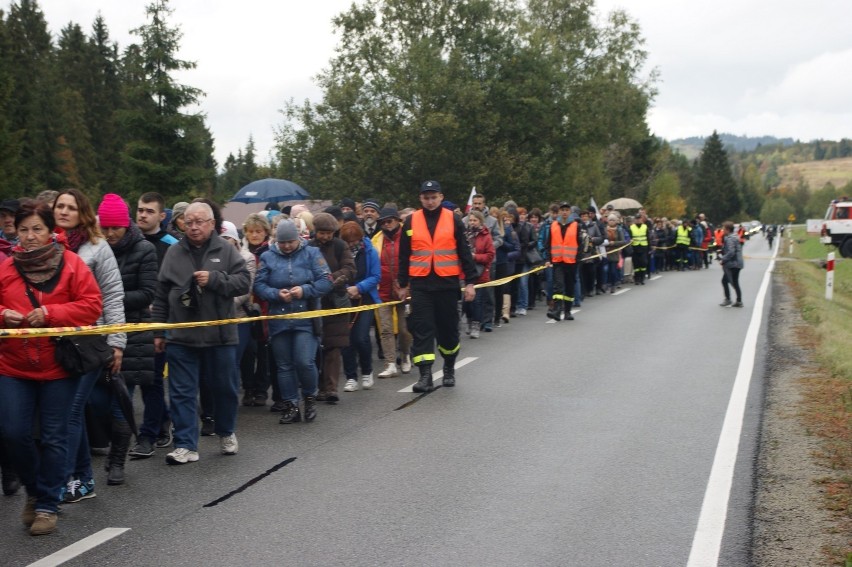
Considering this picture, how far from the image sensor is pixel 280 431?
28.5ft

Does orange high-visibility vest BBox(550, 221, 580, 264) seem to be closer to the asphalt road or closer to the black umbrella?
the asphalt road

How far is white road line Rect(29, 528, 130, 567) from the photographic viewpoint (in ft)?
17.1

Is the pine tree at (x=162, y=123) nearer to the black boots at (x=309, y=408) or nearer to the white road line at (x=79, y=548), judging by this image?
the black boots at (x=309, y=408)

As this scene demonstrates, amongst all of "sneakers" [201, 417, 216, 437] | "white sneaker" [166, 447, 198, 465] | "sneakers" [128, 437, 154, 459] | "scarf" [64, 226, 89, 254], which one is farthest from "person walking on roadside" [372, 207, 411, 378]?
"scarf" [64, 226, 89, 254]

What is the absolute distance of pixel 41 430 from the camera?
5.84 metres

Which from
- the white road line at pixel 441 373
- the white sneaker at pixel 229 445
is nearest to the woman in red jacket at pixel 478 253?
the white road line at pixel 441 373

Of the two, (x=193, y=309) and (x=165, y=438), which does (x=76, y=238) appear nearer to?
(x=193, y=309)

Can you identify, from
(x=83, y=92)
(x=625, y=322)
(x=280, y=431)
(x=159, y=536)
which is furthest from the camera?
(x=83, y=92)

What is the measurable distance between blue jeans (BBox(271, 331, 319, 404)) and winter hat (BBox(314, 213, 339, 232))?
1.42 metres

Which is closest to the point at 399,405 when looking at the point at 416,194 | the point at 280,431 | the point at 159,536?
the point at 280,431

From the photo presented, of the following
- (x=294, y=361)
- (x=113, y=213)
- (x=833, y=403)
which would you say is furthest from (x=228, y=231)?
(x=833, y=403)

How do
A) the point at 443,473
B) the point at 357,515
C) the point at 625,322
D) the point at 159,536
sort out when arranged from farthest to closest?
the point at 625,322 → the point at 443,473 → the point at 357,515 → the point at 159,536

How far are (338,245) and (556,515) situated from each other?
4.75 m

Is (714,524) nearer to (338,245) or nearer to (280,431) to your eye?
(280,431)
